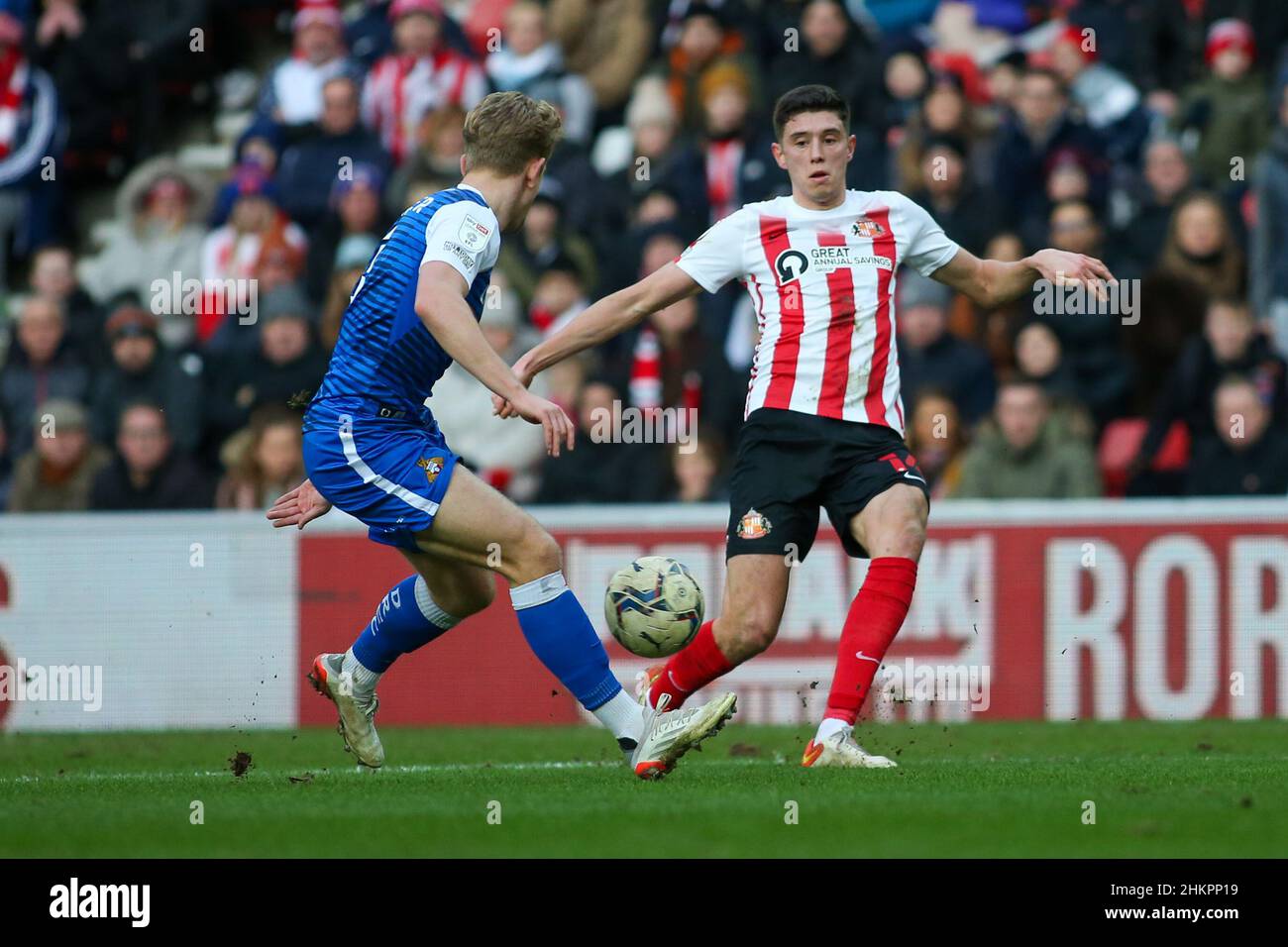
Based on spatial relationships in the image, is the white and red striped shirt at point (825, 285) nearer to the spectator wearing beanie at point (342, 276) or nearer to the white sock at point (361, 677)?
the white sock at point (361, 677)

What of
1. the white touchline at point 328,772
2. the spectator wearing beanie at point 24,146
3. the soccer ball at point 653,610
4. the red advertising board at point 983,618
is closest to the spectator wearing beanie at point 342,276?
the red advertising board at point 983,618

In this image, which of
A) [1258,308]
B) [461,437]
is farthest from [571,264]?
A: [1258,308]

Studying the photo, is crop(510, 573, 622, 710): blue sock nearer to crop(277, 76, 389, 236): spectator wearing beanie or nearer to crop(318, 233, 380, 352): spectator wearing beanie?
crop(318, 233, 380, 352): spectator wearing beanie

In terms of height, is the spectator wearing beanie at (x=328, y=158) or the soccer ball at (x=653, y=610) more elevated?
the spectator wearing beanie at (x=328, y=158)

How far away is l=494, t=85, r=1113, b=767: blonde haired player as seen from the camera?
24.4ft

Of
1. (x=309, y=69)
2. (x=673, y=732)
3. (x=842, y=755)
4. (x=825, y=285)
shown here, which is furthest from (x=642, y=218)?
→ (x=673, y=732)

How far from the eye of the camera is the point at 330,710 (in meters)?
11.3

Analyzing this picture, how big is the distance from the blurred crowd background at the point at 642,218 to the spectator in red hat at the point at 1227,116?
2 cm

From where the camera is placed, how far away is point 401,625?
759cm

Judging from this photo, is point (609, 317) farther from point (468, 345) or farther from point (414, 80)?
point (414, 80)

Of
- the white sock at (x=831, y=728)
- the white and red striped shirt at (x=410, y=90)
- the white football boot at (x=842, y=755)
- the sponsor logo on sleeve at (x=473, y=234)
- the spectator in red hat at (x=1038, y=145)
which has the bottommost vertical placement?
the white football boot at (x=842, y=755)

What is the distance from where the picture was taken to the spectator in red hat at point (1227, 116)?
13445mm

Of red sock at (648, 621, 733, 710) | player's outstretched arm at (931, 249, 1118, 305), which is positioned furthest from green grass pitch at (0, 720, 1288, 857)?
player's outstretched arm at (931, 249, 1118, 305)

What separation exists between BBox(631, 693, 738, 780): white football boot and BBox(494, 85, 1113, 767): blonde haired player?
0.60 m
